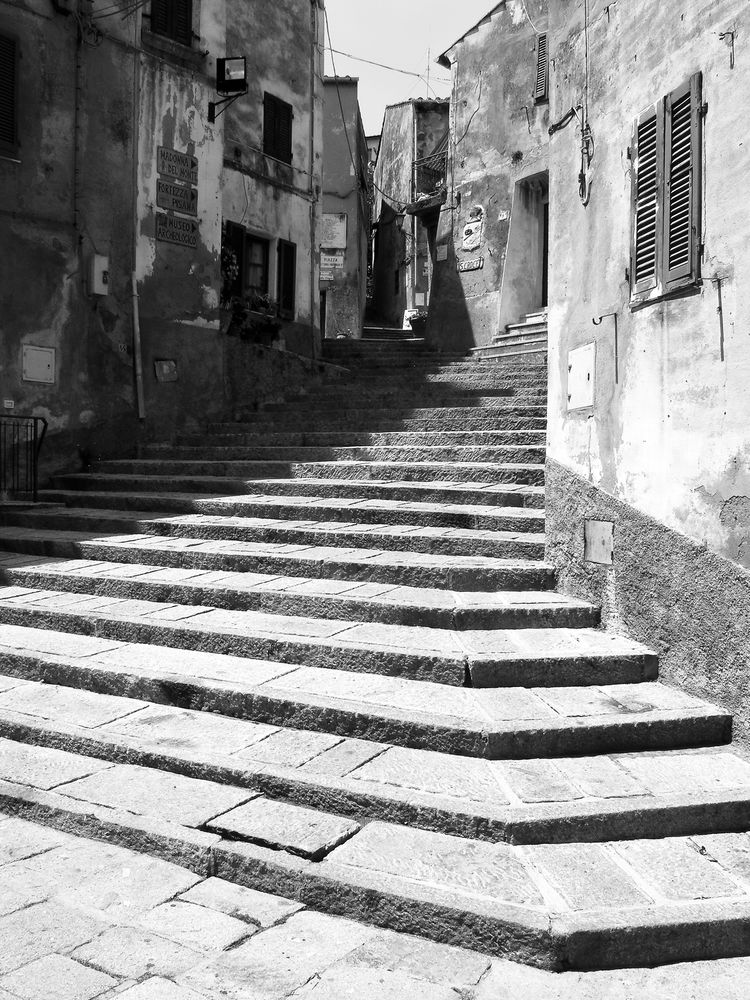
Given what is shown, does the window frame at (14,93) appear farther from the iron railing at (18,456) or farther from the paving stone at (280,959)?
the paving stone at (280,959)

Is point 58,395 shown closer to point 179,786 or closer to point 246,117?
point 246,117

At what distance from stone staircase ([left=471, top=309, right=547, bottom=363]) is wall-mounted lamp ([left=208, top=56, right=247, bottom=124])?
16.8 feet

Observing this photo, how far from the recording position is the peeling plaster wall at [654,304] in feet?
13.3

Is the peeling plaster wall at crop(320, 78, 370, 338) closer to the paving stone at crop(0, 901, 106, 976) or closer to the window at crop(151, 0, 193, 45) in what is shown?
the window at crop(151, 0, 193, 45)

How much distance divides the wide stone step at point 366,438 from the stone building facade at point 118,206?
1.19 meters

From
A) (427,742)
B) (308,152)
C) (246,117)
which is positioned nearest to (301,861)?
(427,742)

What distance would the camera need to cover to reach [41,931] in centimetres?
282

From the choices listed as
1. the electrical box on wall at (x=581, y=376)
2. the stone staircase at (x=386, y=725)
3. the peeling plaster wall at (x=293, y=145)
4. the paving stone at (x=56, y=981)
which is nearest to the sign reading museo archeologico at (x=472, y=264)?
the peeling plaster wall at (x=293, y=145)

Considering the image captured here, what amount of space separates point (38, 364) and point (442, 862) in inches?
325

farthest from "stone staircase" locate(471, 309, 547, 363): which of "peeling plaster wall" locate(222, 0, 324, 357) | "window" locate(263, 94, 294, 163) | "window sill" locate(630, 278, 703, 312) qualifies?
"window sill" locate(630, 278, 703, 312)

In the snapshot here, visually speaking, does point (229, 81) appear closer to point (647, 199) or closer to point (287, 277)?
point (287, 277)

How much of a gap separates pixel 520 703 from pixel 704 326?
2.01m

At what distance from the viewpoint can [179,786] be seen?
3.72 meters

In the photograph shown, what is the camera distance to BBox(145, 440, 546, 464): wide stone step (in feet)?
25.7
